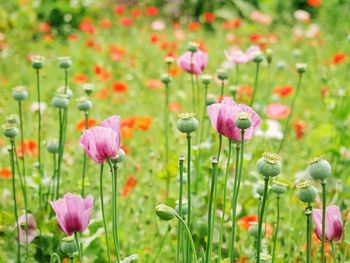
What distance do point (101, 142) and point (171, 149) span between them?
1.22 metres

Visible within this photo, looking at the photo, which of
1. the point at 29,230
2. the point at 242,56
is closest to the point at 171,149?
the point at 242,56

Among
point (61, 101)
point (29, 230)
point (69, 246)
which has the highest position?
point (61, 101)

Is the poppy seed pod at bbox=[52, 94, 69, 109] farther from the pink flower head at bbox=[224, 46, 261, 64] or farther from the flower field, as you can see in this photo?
the pink flower head at bbox=[224, 46, 261, 64]

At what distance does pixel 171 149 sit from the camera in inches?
92.4

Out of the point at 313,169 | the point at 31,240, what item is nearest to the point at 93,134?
the point at 313,169

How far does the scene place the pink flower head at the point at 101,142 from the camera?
1134 millimetres

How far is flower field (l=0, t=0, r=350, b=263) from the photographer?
47.4 inches

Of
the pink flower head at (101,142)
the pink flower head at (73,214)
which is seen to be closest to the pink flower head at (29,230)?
the pink flower head at (73,214)

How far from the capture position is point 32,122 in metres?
3.06

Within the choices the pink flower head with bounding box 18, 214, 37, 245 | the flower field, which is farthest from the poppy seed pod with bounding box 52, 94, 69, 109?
the pink flower head with bounding box 18, 214, 37, 245

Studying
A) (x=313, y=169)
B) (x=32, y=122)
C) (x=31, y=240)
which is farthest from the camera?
(x=32, y=122)

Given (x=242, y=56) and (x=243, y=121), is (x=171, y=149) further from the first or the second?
(x=243, y=121)

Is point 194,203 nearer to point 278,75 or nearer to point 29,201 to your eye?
point 29,201

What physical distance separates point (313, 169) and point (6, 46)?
3687 mm
